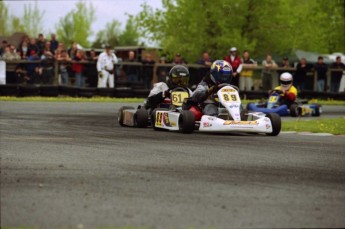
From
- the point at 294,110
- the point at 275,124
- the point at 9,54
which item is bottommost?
the point at 294,110

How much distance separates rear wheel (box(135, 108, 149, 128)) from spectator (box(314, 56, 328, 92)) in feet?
47.5

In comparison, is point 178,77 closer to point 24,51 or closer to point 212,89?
point 212,89

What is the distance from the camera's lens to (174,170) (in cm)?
828

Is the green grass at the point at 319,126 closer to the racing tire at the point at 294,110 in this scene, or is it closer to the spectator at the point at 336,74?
the racing tire at the point at 294,110

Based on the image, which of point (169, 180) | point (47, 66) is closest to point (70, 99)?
point (47, 66)

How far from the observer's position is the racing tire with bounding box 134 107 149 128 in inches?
574

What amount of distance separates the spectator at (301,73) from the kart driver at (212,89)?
14.4 meters

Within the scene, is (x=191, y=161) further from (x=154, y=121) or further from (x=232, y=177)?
(x=154, y=121)

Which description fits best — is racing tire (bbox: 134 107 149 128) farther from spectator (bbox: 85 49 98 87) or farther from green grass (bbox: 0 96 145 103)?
spectator (bbox: 85 49 98 87)

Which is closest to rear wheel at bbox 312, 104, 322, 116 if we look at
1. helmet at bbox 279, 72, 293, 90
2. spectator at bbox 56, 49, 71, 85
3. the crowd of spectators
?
helmet at bbox 279, 72, 293, 90

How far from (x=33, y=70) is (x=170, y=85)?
1125 centimetres

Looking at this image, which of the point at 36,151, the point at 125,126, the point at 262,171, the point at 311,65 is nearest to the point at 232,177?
the point at 262,171

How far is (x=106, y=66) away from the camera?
2572 centimetres

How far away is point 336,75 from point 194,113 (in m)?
16.5
